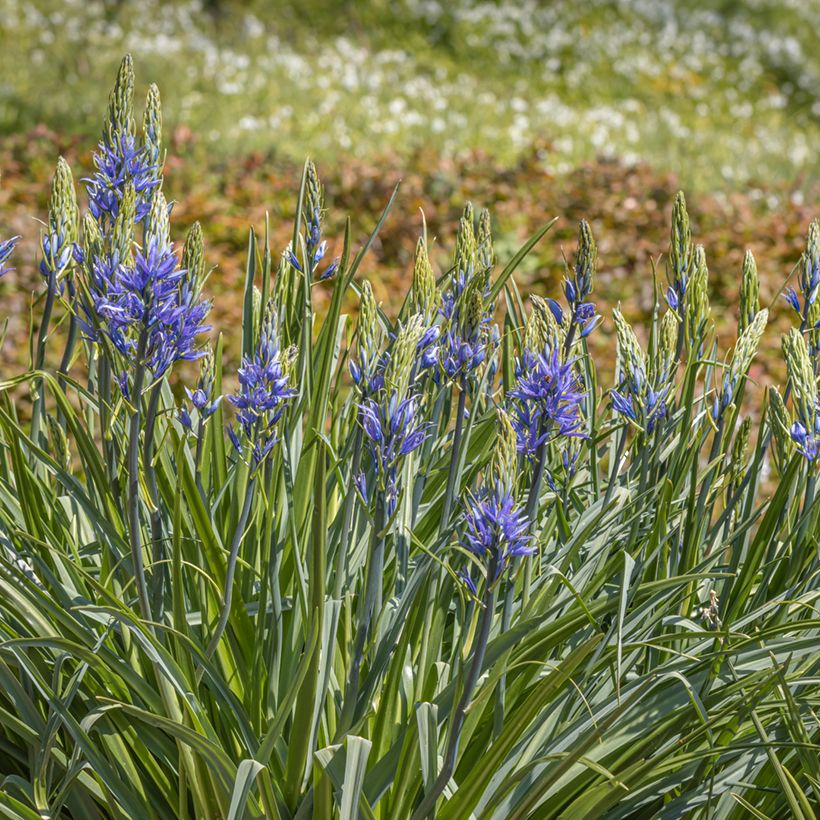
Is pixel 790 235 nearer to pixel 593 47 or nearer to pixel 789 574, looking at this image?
pixel 789 574

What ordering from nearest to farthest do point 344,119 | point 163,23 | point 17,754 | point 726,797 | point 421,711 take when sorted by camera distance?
point 421,711 → point 726,797 → point 17,754 → point 344,119 → point 163,23

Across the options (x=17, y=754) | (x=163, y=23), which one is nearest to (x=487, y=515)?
(x=17, y=754)

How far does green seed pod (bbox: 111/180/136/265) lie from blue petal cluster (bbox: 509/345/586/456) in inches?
23.6

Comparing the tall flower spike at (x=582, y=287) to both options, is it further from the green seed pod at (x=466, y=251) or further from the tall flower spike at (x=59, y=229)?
the tall flower spike at (x=59, y=229)

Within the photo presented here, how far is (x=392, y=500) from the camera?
5.15 ft

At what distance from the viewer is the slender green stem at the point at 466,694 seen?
1.36 meters

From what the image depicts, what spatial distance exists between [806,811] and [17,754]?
54.7 inches

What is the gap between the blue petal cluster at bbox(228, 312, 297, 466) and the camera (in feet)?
4.86

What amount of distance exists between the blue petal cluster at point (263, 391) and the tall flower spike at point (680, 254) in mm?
855

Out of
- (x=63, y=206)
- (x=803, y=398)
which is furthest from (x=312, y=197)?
(x=803, y=398)

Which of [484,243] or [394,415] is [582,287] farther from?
[394,415]

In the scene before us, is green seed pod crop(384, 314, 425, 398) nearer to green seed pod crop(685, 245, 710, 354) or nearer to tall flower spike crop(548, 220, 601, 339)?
tall flower spike crop(548, 220, 601, 339)

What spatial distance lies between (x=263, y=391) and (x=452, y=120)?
9.20 meters

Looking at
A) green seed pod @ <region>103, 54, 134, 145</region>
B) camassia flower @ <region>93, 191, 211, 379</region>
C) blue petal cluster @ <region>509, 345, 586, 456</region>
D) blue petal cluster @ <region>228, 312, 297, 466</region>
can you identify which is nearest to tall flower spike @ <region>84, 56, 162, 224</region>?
green seed pod @ <region>103, 54, 134, 145</region>
